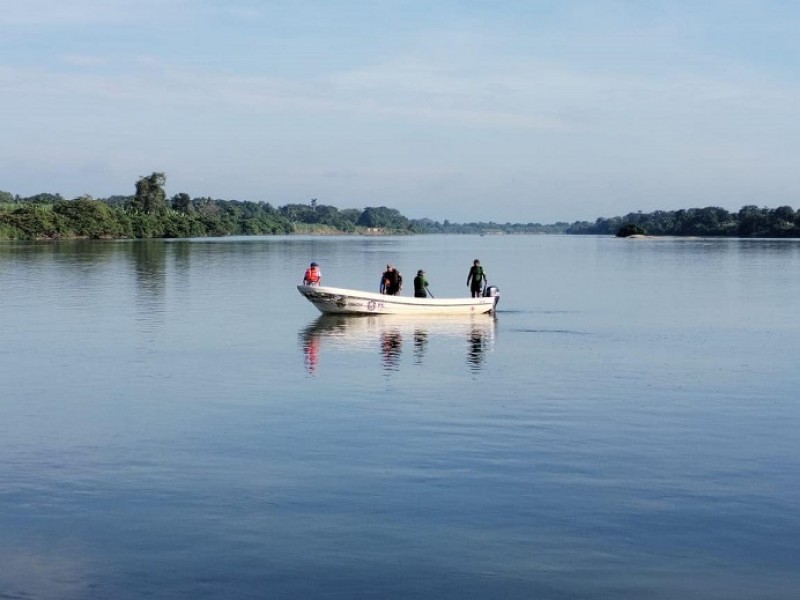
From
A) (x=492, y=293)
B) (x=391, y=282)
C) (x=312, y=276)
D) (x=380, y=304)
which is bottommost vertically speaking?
(x=380, y=304)

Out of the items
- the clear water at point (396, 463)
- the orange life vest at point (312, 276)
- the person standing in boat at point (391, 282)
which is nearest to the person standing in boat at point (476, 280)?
the person standing in boat at point (391, 282)

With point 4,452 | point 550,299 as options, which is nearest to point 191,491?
point 4,452

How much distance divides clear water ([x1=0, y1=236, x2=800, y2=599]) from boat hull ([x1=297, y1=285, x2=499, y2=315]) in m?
4.54

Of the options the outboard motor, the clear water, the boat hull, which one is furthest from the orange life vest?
the outboard motor

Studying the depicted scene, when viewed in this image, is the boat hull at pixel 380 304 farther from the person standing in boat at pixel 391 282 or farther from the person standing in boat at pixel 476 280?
the person standing in boat at pixel 476 280

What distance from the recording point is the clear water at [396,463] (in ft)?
40.1

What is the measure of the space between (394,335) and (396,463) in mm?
19973

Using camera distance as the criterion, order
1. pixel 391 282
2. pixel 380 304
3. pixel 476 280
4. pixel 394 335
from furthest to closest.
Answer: pixel 476 280
pixel 391 282
pixel 380 304
pixel 394 335

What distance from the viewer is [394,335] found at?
37.2 m

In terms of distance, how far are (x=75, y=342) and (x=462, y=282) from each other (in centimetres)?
4421

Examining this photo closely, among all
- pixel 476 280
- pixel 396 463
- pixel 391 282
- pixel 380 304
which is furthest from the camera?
pixel 476 280

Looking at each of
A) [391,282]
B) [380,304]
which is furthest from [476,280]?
[380,304]

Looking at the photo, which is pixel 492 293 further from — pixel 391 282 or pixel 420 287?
pixel 391 282

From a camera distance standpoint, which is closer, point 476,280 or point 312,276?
point 312,276
